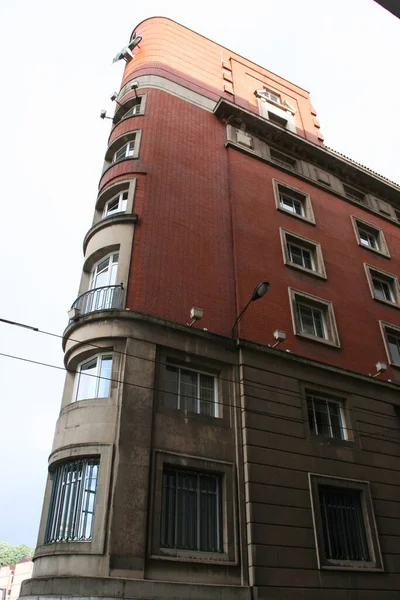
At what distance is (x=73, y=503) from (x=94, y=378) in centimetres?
368

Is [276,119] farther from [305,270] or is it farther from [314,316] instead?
[314,316]

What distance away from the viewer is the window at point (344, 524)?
47.7 feet

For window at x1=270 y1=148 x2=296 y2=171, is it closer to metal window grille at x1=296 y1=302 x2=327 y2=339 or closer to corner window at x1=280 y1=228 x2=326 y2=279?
corner window at x1=280 y1=228 x2=326 y2=279

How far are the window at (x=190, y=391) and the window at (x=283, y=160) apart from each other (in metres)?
15.8

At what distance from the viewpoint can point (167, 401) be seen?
587 inches

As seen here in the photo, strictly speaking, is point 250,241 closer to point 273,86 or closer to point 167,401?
point 167,401

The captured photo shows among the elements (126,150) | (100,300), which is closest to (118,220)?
(100,300)

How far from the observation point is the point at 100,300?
16.9 metres

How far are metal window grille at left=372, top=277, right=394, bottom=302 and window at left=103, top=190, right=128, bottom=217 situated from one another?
13.2m

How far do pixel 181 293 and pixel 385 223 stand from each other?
16720mm

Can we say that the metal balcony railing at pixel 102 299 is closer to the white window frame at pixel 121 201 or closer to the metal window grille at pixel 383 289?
the white window frame at pixel 121 201

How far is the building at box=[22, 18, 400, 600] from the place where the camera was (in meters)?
12.6

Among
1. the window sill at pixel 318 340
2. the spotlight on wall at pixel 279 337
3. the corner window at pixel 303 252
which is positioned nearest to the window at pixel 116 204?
the corner window at pixel 303 252

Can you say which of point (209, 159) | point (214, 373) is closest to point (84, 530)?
point (214, 373)
